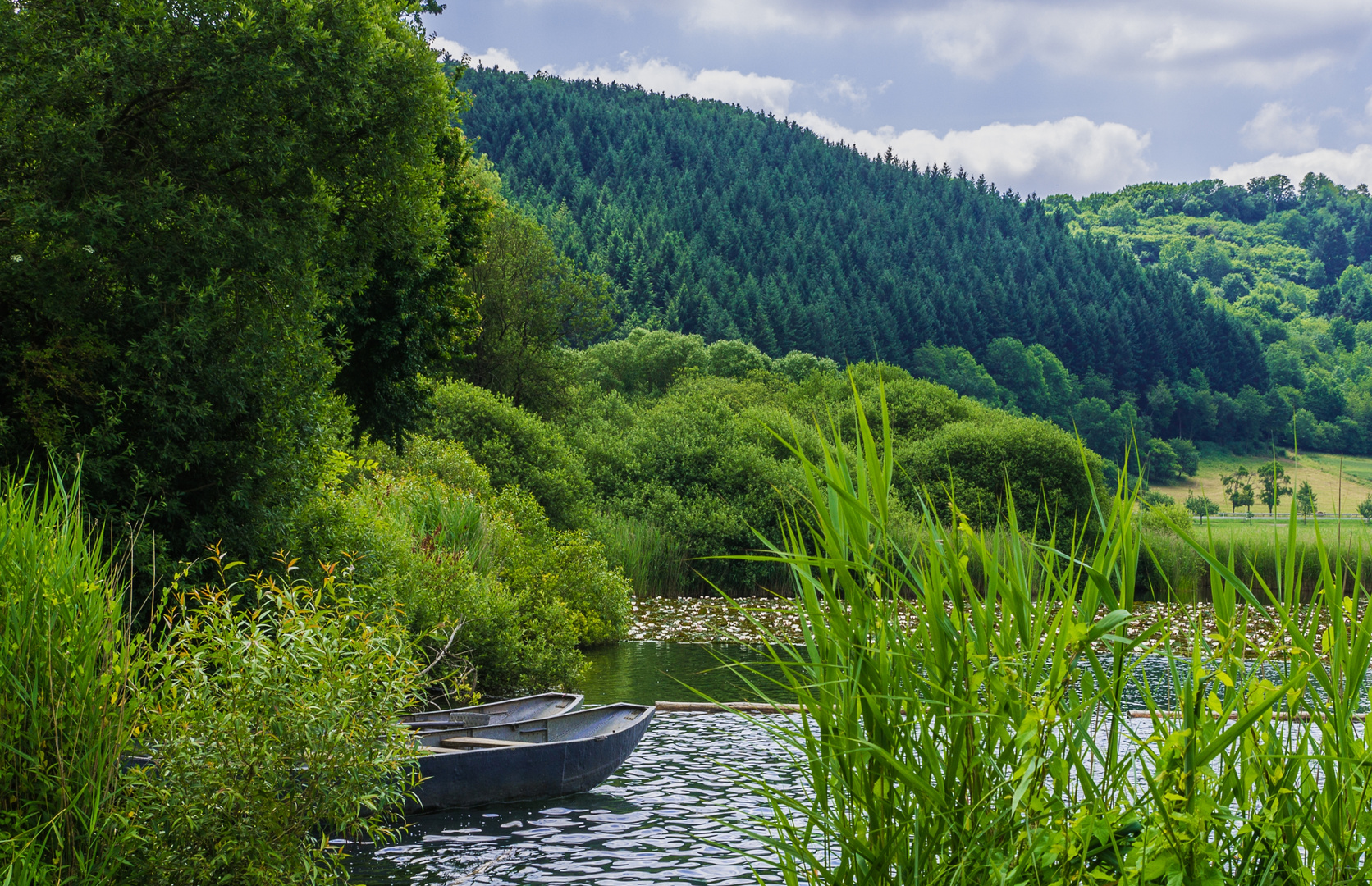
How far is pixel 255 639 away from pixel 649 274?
96.5 m

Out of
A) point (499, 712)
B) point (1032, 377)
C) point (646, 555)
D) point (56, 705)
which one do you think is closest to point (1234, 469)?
point (1032, 377)

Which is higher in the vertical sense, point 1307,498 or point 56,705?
point 1307,498

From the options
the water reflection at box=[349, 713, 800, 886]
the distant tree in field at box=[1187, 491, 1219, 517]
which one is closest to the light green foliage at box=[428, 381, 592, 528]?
the distant tree in field at box=[1187, 491, 1219, 517]

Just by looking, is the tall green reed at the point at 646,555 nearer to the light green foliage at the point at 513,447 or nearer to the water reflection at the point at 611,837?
the light green foliage at the point at 513,447

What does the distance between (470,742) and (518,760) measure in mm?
685

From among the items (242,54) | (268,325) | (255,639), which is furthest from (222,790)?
(242,54)

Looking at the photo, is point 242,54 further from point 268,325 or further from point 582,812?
point 582,812

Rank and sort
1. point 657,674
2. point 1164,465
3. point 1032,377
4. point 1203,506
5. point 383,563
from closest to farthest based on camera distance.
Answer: point 383,563
point 1203,506
point 657,674
point 1164,465
point 1032,377

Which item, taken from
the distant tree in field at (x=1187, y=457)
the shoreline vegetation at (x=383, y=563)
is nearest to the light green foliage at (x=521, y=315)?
the shoreline vegetation at (x=383, y=563)

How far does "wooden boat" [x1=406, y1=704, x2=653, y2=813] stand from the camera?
1024 cm

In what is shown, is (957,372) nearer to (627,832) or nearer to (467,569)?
(467,569)

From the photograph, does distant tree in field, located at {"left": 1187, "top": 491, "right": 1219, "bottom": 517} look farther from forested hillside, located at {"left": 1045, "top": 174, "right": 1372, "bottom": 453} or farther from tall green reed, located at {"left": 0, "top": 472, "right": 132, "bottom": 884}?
forested hillside, located at {"left": 1045, "top": 174, "right": 1372, "bottom": 453}

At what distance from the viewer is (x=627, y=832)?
9938mm

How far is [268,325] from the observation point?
1226 cm
